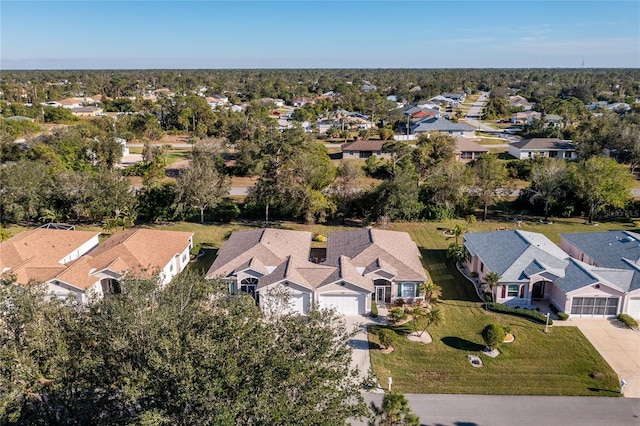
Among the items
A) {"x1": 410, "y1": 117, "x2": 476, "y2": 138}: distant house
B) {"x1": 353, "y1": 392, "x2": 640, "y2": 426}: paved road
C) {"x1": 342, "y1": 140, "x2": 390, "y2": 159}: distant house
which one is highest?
{"x1": 410, "y1": 117, "x2": 476, "y2": 138}: distant house

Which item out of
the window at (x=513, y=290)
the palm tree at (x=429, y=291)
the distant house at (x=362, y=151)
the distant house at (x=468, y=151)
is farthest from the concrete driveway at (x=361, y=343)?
the distant house at (x=468, y=151)

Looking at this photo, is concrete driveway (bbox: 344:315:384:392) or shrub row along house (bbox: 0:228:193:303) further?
shrub row along house (bbox: 0:228:193:303)

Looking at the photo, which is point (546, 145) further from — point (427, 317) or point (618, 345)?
point (427, 317)

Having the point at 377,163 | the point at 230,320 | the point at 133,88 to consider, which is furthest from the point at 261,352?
the point at 133,88

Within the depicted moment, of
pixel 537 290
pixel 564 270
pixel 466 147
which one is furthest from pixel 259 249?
pixel 466 147

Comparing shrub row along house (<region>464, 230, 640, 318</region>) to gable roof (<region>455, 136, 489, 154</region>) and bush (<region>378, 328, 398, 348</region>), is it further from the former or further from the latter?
gable roof (<region>455, 136, 489, 154</region>)

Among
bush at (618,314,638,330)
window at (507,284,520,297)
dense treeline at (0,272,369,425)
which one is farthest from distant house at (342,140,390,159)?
dense treeline at (0,272,369,425)

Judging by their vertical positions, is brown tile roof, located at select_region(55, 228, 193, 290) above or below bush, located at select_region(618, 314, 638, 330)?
above
